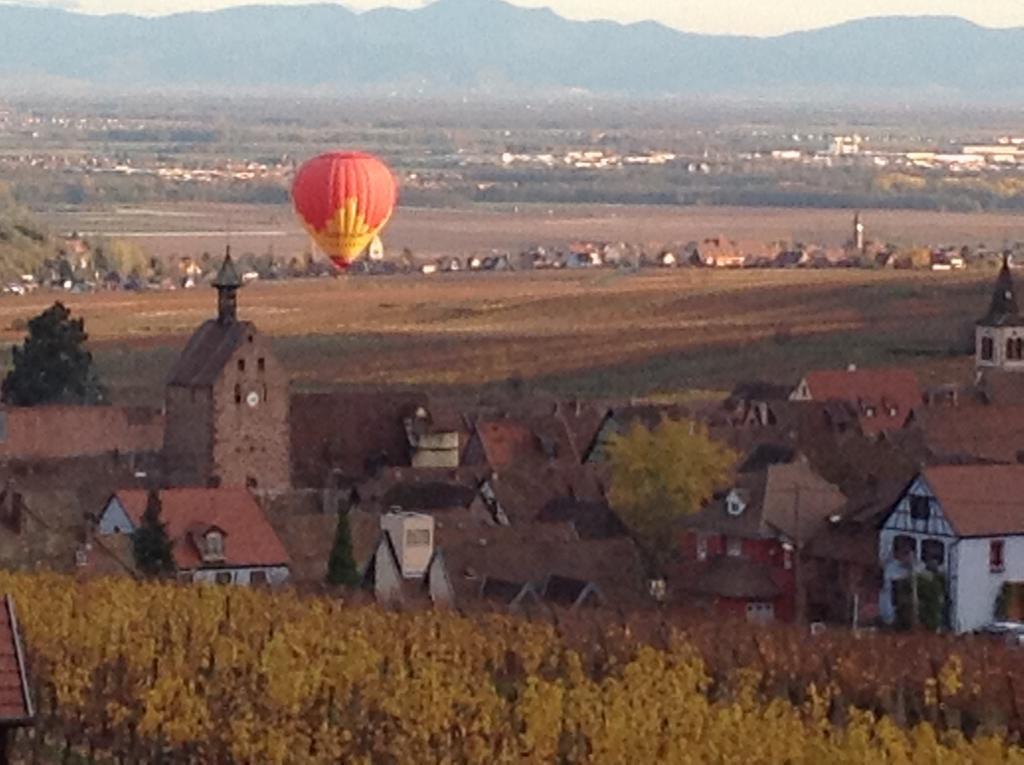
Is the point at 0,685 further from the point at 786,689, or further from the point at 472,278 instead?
the point at 472,278

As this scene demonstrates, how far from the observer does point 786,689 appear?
3450cm

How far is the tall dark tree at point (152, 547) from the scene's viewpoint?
154ft

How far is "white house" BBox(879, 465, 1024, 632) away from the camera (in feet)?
Answer: 157

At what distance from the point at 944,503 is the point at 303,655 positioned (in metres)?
17.1

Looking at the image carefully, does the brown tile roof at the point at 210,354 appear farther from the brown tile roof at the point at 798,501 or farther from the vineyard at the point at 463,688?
the vineyard at the point at 463,688

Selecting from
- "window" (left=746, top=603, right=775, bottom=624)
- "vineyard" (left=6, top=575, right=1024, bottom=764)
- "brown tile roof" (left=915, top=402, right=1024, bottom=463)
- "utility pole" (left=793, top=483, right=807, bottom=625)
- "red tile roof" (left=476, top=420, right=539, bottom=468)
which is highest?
"vineyard" (left=6, top=575, right=1024, bottom=764)

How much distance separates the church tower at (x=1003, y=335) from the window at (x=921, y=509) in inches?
1204

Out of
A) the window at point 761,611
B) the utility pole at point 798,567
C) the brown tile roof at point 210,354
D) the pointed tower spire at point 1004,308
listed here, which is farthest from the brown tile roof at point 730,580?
the pointed tower spire at point 1004,308

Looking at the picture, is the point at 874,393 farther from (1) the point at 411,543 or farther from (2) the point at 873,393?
(1) the point at 411,543

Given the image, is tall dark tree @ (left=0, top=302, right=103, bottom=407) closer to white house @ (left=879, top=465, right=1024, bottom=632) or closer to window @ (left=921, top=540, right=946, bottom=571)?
white house @ (left=879, top=465, right=1024, bottom=632)

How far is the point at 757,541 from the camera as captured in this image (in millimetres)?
50812

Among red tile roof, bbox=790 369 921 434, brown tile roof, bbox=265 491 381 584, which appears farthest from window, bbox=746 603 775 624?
red tile roof, bbox=790 369 921 434

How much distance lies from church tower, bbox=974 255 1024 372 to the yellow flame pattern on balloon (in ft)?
46.7

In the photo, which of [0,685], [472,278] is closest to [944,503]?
[0,685]
